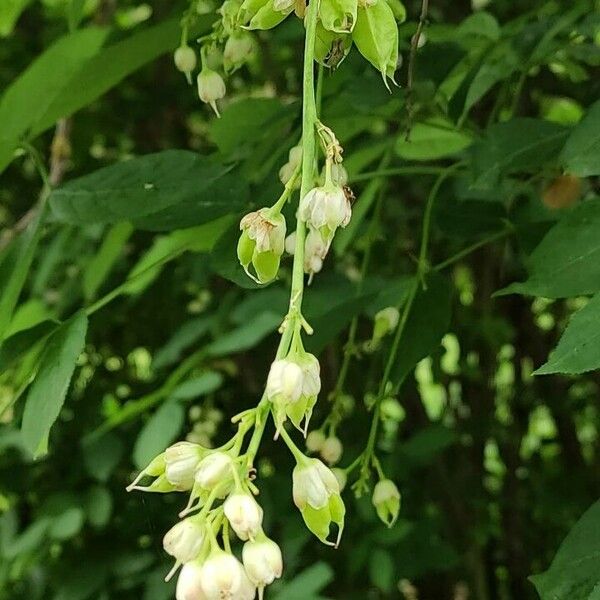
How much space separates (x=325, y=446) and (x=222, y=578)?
1.00 ft

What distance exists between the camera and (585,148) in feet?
1.74

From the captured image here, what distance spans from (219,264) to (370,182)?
1.05 feet

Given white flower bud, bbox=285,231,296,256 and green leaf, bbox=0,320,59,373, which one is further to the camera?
green leaf, bbox=0,320,59,373

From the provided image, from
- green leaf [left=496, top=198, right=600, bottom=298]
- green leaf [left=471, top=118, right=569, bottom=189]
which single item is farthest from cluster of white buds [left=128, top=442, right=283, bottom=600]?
green leaf [left=471, top=118, right=569, bottom=189]

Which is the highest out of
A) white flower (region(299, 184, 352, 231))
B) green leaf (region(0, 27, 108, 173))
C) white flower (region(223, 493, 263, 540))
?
white flower (region(299, 184, 352, 231))

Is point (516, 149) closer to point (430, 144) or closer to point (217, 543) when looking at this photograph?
point (430, 144)

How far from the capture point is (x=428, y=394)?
1.65 m

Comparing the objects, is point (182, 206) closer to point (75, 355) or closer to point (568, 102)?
point (75, 355)

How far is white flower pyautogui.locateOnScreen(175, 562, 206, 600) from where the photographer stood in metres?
0.31

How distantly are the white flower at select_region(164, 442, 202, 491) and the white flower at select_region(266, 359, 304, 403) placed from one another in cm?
4

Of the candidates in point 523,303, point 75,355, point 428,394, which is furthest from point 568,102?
point 75,355

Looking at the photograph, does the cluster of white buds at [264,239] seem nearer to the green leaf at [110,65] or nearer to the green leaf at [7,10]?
the green leaf at [110,65]

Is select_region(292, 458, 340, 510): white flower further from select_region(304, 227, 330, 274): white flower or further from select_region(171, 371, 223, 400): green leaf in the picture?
select_region(171, 371, 223, 400): green leaf

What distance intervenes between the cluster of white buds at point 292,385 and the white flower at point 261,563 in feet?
0.13
